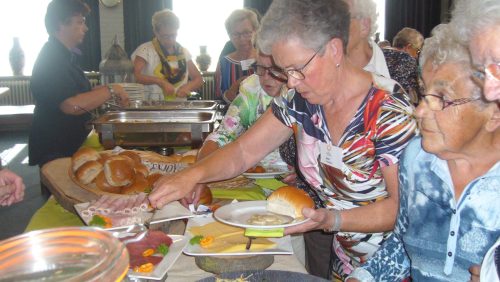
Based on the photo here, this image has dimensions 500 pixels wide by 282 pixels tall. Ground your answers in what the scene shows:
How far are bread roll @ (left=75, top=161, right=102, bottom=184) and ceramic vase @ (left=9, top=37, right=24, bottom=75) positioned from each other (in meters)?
5.70

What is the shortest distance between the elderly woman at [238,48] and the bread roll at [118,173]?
56.0 inches

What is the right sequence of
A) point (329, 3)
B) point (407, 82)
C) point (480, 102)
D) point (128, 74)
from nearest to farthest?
point (480, 102) < point (329, 3) < point (407, 82) < point (128, 74)

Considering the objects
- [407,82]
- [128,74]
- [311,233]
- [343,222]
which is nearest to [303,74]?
[343,222]

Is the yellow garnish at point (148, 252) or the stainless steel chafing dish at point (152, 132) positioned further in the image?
the stainless steel chafing dish at point (152, 132)

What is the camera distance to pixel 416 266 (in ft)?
4.03

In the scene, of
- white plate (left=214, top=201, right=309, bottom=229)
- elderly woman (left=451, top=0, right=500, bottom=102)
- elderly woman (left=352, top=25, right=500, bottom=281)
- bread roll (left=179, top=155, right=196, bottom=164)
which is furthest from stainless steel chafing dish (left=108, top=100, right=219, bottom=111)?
elderly woman (left=451, top=0, right=500, bottom=102)

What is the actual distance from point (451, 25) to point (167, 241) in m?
0.76

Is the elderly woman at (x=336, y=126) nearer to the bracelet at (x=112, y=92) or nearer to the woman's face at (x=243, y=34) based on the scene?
the bracelet at (x=112, y=92)

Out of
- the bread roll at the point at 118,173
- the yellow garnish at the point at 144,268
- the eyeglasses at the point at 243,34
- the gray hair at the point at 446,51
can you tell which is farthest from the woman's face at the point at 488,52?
the eyeglasses at the point at 243,34

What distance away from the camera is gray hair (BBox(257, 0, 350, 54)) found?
1.31 meters

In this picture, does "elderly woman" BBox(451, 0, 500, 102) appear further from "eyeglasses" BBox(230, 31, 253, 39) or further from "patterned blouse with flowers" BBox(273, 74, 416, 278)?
"eyeglasses" BBox(230, 31, 253, 39)

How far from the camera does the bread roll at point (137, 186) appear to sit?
6.02ft

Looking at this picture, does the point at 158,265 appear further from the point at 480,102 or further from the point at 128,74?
the point at 128,74

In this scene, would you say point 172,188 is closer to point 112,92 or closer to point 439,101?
point 439,101
